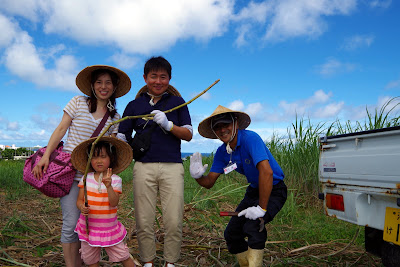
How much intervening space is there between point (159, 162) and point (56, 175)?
34.9 inches

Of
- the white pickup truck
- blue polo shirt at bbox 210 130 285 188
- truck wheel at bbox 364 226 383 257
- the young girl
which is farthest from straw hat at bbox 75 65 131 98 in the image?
truck wheel at bbox 364 226 383 257

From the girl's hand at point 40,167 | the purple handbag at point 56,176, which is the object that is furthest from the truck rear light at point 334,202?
the girl's hand at point 40,167

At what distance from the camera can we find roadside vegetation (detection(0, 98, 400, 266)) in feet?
12.4

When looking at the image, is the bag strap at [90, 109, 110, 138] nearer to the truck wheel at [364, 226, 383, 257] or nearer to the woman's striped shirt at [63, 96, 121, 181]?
the woman's striped shirt at [63, 96, 121, 181]

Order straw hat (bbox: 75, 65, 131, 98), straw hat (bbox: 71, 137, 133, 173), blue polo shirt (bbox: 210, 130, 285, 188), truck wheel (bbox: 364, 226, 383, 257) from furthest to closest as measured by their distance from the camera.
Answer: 1. truck wheel (bbox: 364, 226, 383, 257)
2. straw hat (bbox: 75, 65, 131, 98)
3. blue polo shirt (bbox: 210, 130, 285, 188)
4. straw hat (bbox: 71, 137, 133, 173)

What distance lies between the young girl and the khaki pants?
370mm

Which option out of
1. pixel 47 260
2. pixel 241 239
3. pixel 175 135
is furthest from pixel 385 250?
pixel 47 260

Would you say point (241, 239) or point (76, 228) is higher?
point (76, 228)

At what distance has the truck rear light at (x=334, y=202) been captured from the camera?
10.6 feet

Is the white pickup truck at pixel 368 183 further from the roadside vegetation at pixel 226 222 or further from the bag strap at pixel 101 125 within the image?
the bag strap at pixel 101 125

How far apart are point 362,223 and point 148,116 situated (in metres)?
2.08

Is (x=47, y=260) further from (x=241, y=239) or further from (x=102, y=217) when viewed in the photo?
(x=241, y=239)

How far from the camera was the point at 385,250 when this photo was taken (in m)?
3.23

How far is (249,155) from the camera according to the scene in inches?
121
